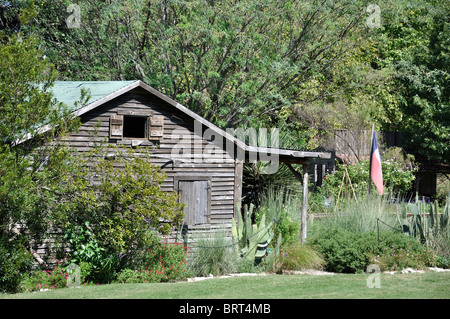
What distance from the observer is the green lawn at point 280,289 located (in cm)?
1012

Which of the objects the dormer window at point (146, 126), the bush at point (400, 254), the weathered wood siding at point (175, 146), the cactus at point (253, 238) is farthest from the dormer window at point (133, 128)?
the bush at point (400, 254)

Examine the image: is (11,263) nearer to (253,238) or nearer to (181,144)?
(181,144)

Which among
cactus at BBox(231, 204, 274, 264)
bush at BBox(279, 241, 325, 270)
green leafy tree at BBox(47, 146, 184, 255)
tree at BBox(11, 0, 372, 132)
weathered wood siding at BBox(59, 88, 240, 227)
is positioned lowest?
bush at BBox(279, 241, 325, 270)

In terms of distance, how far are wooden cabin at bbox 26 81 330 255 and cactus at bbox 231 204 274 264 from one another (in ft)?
3.54

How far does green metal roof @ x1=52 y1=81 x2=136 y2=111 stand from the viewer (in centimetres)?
1398

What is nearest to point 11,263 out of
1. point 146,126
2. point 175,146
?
point 146,126

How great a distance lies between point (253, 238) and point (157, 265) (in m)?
2.54

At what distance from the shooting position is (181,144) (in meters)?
14.9

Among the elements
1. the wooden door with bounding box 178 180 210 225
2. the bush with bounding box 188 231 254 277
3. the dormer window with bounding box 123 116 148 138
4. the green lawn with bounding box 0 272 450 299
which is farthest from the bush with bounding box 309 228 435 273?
the dormer window with bounding box 123 116 148 138

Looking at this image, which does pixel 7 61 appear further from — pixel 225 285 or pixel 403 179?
pixel 403 179

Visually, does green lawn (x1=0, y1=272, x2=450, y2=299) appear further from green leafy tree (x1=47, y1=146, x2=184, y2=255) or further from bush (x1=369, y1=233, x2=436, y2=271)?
green leafy tree (x1=47, y1=146, x2=184, y2=255)

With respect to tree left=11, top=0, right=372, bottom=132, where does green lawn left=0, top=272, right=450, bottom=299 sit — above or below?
below

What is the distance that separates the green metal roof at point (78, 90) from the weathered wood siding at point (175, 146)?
0.29 meters

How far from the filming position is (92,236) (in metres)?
12.2
